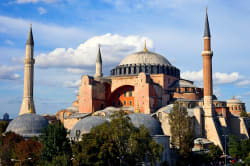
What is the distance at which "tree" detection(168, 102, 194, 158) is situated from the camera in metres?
24.1

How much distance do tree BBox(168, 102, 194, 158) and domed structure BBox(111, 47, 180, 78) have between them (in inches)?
438

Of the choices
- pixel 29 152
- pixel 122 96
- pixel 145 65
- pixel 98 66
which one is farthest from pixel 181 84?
pixel 29 152

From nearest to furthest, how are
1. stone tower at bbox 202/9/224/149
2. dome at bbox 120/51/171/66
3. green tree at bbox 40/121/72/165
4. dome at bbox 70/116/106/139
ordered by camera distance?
1. green tree at bbox 40/121/72/165
2. dome at bbox 70/116/106/139
3. stone tower at bbox 202/9/224/149
4. dome at bbox 120/51/171/66

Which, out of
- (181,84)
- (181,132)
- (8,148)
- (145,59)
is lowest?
(8,148)

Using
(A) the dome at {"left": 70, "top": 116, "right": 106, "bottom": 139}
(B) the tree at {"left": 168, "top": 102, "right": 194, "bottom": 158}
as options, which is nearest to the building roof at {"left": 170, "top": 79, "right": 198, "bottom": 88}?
(B) the tree at {"left": 168, "top": 102, "right": 194, "bottom": 158}

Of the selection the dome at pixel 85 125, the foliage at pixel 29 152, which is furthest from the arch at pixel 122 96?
the foliage at pixel 29 152

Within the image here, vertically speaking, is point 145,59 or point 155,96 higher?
point 145,59

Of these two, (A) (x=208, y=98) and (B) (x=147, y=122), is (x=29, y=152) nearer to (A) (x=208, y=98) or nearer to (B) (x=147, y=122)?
(B) (x=147, y=122)

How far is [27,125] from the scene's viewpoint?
28.7 meters

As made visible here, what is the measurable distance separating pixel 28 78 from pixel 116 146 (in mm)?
17914

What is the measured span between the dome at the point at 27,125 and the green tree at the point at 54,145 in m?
7.44

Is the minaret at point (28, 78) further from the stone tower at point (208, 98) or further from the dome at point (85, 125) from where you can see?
the stone tower at point (208, 98)

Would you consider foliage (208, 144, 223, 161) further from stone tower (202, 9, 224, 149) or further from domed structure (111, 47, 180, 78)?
domed structure (111, 47, 180, 78)

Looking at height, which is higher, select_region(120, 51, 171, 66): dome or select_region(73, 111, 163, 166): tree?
select_region(120, 51, 171, 66): dome
